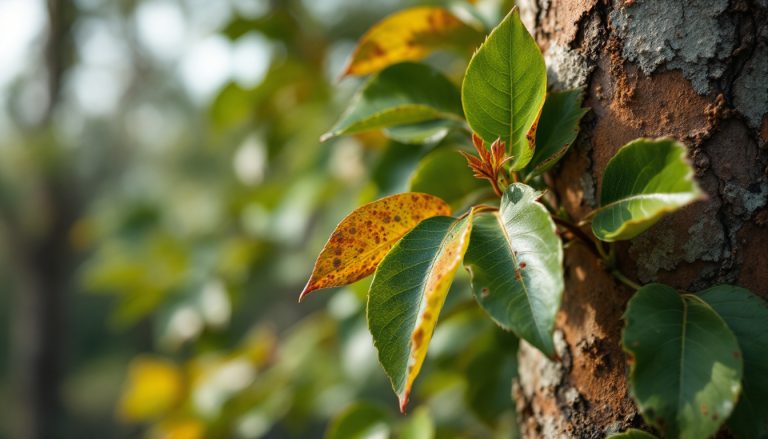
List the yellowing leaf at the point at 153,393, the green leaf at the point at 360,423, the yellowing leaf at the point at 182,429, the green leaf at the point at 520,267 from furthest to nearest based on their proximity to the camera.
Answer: the yellowing leaf at the point at 153,393
the yellowing leaf at the point at 182,429
the green leaf at the point at 360,423
the green leaf at the point at 520,267

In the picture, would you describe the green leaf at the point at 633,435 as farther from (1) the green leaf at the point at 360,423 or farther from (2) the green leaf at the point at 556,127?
(1) the green leaf at the point at 360,423

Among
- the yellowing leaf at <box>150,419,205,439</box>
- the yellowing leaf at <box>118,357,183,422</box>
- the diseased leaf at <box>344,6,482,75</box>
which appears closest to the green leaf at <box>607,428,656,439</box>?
the diseased leaf at <box>344,6,482,75</box>

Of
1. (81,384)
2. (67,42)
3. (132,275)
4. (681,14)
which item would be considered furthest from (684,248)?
(81,384)

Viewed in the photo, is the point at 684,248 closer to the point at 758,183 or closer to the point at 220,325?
the point at 758,183

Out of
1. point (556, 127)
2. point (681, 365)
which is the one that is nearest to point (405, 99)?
point (556, 127)

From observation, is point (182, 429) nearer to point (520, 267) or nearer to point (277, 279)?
point (277, 279)

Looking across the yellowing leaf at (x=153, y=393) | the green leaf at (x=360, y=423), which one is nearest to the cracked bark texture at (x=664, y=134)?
the green leaf at (x=360, y=423)

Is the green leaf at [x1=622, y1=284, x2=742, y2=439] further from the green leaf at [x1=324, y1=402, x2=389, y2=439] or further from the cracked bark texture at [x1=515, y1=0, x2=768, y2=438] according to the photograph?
the green leaf at [x1=324, y1=402, x2=389, y2=439]
